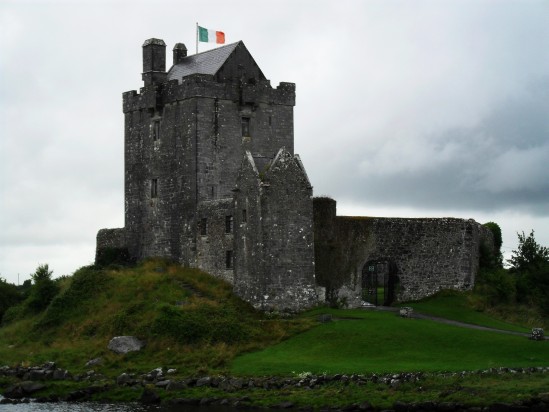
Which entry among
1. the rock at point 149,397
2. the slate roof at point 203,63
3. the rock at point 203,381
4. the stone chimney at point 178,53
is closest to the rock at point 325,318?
the rock at point 203,381

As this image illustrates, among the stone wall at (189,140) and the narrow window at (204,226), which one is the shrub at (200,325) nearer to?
the stone wall at (189,140)

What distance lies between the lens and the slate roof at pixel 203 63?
6444 cm

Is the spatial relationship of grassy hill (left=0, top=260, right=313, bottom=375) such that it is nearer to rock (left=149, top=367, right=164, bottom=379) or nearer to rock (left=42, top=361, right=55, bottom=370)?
rock (left=42, top=361, right=55, bottom=370)

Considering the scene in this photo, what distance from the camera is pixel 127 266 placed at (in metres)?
65.7

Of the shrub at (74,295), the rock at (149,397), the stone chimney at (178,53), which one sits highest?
the stone chimney at (178,53)

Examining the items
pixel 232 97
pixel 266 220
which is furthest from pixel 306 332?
pixel 232 97

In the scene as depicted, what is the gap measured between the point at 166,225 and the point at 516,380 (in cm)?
2713

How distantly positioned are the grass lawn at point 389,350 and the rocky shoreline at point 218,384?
1.06 m

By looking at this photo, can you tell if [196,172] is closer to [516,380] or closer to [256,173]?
[256,173]

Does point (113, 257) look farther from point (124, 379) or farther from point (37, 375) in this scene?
point (124, 379)

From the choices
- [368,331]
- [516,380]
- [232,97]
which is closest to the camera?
[516,380]

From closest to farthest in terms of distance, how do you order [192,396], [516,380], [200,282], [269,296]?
1. [516,380]
2. [192,396]
3. [269,296]
4. [200,282]

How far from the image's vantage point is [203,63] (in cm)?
6538

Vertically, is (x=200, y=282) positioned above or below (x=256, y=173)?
below
